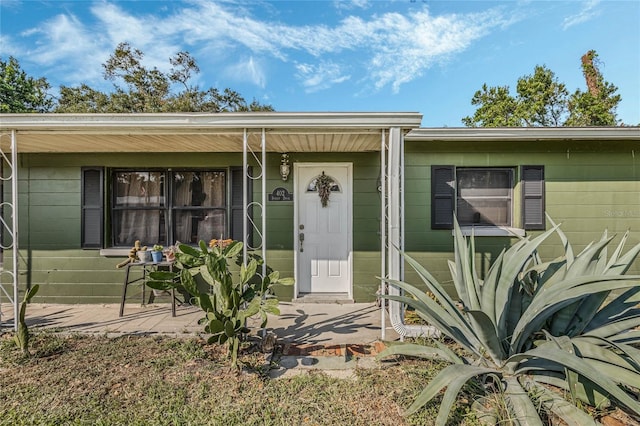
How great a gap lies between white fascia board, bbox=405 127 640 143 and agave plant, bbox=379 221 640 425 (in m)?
2.12

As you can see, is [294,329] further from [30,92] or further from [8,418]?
[30,92]

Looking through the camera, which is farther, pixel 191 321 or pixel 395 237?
pixel 191 321

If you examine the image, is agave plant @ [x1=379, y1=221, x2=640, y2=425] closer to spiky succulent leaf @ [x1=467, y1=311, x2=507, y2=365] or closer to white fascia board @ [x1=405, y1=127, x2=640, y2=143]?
spiky succulent leaf @ [x1=467, y1=311, x2=507, y2=365]

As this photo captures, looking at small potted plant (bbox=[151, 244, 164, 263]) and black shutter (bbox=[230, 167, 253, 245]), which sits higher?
black shutter (bbox=[230, 167, 253, 245])

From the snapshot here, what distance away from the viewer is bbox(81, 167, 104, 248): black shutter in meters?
4.49

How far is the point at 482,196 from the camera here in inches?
179

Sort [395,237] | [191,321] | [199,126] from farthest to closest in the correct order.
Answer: [191,321] → [199,126] → [395,237]

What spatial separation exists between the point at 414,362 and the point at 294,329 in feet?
4.58

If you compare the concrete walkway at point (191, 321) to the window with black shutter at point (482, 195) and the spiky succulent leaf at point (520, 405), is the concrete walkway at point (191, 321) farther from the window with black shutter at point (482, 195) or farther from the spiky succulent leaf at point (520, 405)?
the window with black shutter at point (482, 195)

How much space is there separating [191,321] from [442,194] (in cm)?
378

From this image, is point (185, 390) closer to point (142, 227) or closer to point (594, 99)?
point (142, 227)

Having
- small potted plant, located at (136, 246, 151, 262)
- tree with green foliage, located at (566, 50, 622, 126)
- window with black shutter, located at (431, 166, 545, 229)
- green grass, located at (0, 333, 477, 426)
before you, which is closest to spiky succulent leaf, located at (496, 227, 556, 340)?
green grass, located at (0, 333, 477, 426)

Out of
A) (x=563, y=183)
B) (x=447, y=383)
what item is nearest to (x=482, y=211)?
(x=563, y=183)

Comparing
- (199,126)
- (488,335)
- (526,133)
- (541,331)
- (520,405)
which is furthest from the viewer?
(526,133)
